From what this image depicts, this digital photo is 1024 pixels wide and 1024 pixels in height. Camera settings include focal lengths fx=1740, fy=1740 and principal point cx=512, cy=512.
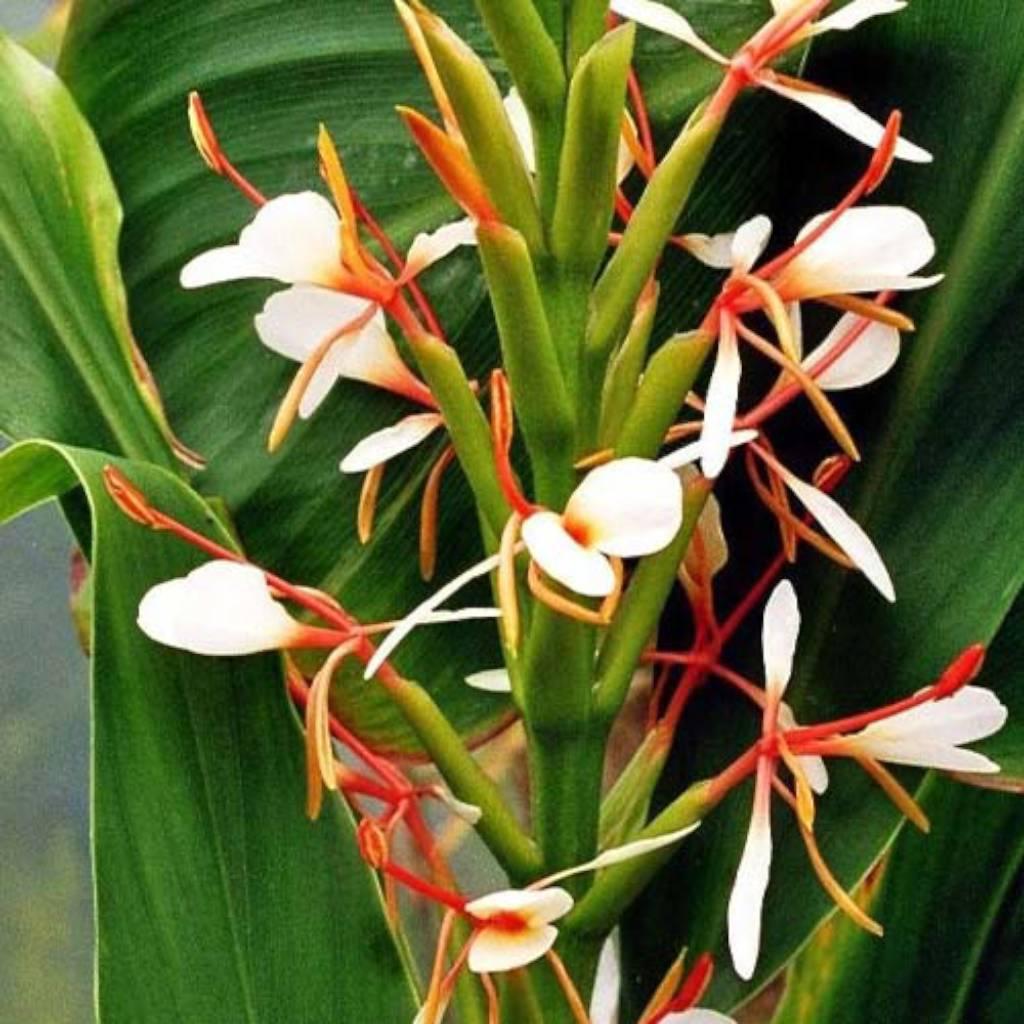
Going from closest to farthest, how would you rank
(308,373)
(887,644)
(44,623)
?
(308,373), (887,644), (44,623)

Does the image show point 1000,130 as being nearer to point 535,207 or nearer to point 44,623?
point 535,207

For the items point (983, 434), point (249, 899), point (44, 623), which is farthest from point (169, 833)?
point (44, 623)

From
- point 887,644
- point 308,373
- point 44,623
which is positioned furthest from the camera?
point 44,623

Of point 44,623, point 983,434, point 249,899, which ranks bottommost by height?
point 44,623

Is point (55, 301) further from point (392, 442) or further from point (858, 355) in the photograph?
point (858, 355)

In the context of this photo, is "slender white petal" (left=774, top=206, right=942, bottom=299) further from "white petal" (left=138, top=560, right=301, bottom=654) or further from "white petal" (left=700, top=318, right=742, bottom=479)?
"white petal" (left=138, top=560, right=301, bottom=654)

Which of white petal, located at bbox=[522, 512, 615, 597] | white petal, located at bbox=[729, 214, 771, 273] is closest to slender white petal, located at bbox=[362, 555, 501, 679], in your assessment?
white petal, located at bbox=[522, 512, 615, 597]

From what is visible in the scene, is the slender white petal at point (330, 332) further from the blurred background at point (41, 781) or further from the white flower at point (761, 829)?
the blurred background at point (41, 781)

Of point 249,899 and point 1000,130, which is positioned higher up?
point 1000,130
